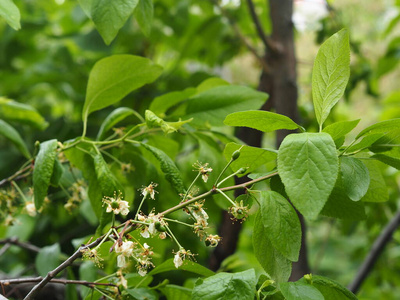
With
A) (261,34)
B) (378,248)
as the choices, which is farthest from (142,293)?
(378,248)

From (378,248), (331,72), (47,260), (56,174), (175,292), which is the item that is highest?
(331,72)

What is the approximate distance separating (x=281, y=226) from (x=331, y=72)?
13cm

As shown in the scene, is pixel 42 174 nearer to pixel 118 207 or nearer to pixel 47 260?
pixel 118 207

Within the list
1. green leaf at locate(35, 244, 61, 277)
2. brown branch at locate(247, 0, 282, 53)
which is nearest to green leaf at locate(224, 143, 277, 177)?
green leaf at locate(35, 244, 61, 277)

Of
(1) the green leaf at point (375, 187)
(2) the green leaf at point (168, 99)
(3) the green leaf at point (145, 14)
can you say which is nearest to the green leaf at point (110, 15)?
(3) the green leaf at point (145, 14)

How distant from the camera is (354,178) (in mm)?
356

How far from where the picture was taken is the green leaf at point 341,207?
405 mm

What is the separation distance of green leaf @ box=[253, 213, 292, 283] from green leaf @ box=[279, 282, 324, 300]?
2 centimetres

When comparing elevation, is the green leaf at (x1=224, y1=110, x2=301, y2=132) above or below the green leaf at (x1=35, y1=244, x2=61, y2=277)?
above

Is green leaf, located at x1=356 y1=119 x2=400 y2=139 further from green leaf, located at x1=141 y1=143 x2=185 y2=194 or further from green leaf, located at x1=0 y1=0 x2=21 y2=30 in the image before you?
green leaf, located at x1=0 y1=0 x2=21 y2=30

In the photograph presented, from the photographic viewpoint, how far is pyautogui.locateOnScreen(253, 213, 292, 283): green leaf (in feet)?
1.23

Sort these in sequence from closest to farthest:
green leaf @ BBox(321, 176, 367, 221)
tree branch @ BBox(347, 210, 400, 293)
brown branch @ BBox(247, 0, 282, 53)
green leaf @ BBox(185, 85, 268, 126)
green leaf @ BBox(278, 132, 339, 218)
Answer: green leaf @ BBox(278, 132, 339, 218), green leaf @ BBox(321, 176, 367, 221), green leaf @ BBox(185, 85, 268, 126), brown branch @ BBox(247, 0, 282, 53), tree branch @ BBox(347, 210, 400, 293)

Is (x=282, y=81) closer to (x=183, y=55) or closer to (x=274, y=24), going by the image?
(x=274, y=24)

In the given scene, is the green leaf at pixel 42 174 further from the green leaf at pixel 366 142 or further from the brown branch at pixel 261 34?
the brown branch at pixel 261 34
